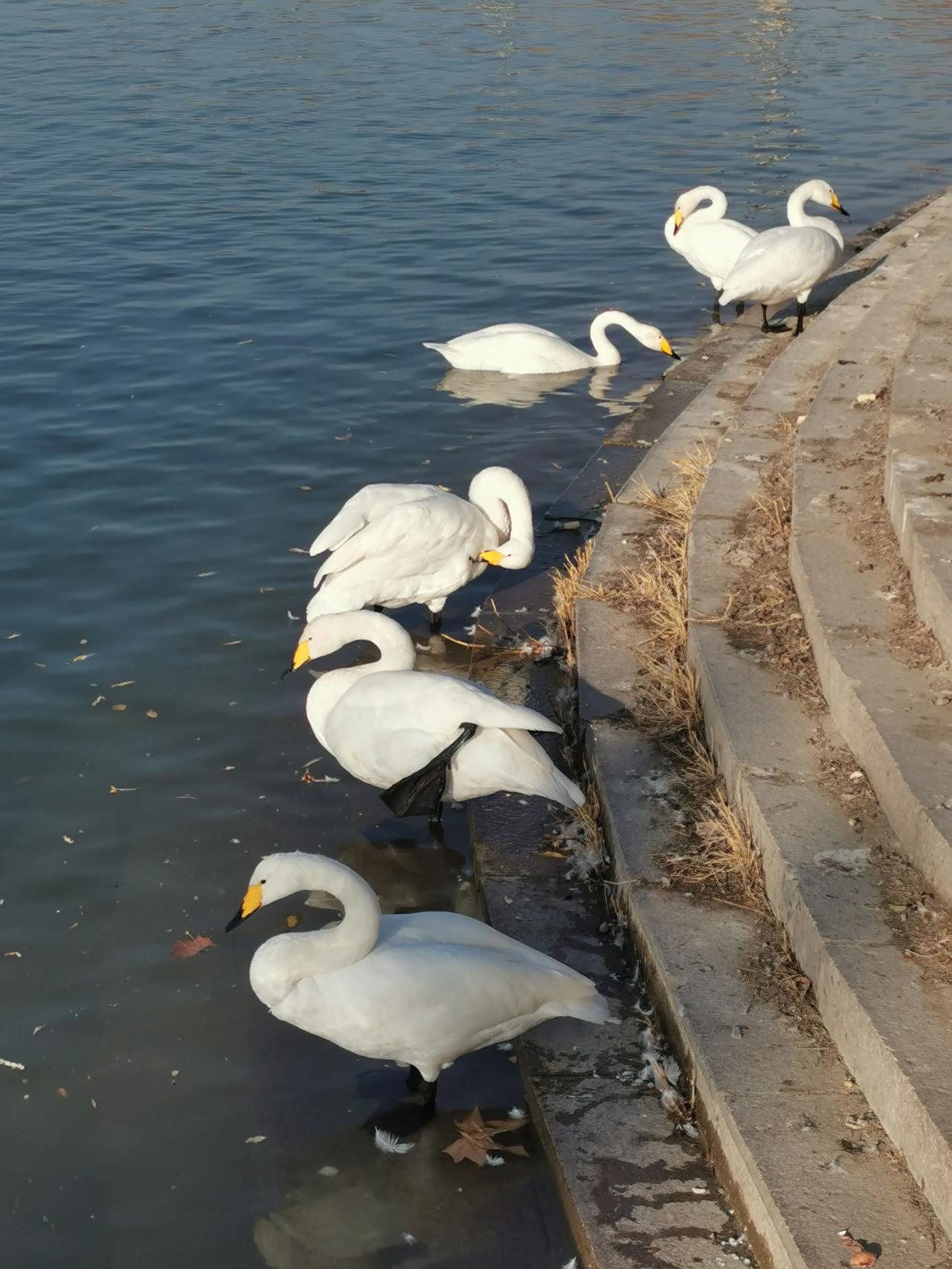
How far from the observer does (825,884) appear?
4.02m

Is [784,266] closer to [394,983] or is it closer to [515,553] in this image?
[515,553]

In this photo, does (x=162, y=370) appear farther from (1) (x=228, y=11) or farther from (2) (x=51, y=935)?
(1) (x=228, y=11)

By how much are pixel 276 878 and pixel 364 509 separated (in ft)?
10.4

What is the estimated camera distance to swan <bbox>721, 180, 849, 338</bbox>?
A: 11.0 m

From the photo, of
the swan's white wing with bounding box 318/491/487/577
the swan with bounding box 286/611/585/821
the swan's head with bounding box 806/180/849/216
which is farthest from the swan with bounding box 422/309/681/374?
the swan with bounding box 286/611/585/821

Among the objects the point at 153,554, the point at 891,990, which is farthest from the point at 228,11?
the point at 891,990

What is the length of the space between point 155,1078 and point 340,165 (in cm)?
1478

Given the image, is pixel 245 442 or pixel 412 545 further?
pixel 245 442

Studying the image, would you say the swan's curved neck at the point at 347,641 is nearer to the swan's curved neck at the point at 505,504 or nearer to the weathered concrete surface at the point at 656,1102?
the weathered concrete surface at the point at 656,1102

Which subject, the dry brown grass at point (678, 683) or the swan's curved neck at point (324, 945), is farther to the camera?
the dry brown grass at point (678, 683)

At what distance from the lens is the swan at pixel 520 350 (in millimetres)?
11195

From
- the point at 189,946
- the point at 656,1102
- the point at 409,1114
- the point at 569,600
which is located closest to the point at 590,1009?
the point at 656,1102

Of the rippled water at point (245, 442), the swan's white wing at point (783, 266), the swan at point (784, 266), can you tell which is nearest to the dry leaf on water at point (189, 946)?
the rippled water at point (245, 442)

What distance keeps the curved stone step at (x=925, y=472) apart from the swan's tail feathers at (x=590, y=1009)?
1.53 metres
